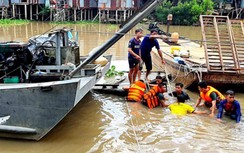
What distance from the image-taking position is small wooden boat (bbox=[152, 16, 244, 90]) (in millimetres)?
7855

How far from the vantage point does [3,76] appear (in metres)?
5.86

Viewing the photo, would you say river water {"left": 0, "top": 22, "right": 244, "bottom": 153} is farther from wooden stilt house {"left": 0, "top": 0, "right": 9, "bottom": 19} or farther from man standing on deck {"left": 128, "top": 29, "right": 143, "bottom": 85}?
wooden stilt house {"left": 0, "top": 0, "right": 9, "bottom": 19}

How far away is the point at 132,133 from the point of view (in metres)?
5.64

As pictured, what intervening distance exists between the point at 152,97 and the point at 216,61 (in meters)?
2.55

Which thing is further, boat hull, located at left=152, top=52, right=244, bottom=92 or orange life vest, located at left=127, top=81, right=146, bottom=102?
boat hull, located at left=152, top=52, right=244, bottom=92

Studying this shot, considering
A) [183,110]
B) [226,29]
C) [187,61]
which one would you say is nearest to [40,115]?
[183,110]

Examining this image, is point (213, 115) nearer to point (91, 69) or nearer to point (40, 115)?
point (91, 69)

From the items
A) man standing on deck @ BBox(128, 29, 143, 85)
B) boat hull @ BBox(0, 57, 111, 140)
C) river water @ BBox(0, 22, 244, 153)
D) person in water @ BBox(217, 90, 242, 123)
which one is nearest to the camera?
boat hull @ BBox(0, 57, 111, 140)

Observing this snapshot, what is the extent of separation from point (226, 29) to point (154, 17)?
25.6 meters

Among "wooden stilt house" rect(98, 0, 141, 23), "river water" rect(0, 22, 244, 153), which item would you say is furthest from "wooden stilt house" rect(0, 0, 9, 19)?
"river water" rect(0, 22, 244, 153)

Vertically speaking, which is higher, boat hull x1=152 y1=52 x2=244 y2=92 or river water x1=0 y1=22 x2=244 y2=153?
boat hull x1=152 y1=52 x2=244 y2=92

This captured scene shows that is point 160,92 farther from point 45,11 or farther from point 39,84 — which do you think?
point 45,11

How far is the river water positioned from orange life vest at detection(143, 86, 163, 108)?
16cm

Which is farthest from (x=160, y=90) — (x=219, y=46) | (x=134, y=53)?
(x=219, y=46)
